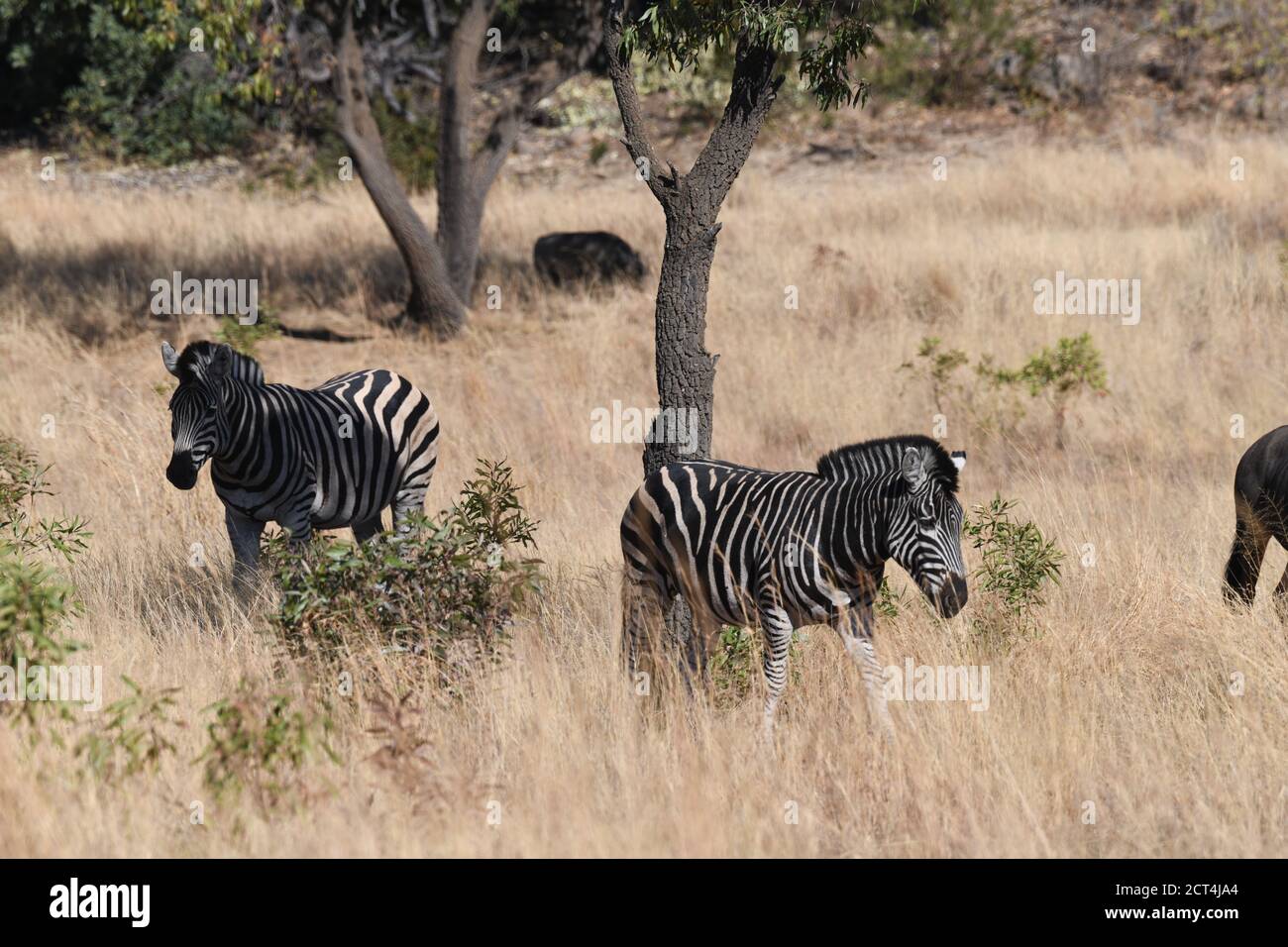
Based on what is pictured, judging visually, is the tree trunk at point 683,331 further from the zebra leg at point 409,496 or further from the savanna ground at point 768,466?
the zebra leg at point 409,496

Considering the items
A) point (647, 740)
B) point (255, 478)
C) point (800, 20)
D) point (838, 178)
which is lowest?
point (647, 740)

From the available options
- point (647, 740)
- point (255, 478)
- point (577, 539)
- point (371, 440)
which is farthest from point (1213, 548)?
point (255, 478)

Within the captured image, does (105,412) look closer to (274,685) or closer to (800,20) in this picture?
(274,685)

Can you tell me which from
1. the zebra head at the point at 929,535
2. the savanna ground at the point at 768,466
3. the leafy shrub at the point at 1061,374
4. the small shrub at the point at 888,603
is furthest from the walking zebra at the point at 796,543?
the leafy shrub at the point at 1061,374

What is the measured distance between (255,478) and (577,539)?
7.00 ft

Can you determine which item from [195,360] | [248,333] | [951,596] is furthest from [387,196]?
[951,596]

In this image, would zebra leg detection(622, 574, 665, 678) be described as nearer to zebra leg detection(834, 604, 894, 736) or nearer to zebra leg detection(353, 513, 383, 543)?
zebra leg detection(834, 604, 894, 736)

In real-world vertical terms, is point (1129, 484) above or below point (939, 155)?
below

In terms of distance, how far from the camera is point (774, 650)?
5.83 m

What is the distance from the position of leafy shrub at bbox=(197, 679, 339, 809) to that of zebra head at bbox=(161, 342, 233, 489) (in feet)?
6.39

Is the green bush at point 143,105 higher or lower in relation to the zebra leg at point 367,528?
higher

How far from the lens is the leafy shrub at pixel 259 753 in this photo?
5.11 meters

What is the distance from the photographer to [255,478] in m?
7.61

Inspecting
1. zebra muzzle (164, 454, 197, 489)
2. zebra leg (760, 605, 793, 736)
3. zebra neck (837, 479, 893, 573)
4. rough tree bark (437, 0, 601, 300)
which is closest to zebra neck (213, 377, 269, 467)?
zebra muzzle (164, 454, 197, 489)
